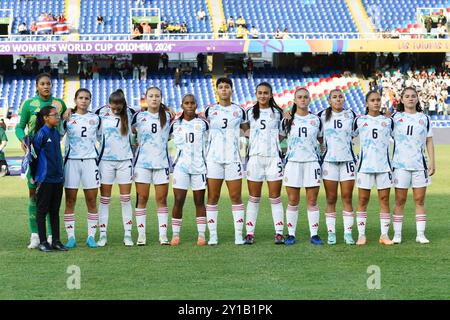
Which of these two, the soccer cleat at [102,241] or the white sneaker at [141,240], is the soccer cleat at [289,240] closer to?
the white sneaker at [141,240]

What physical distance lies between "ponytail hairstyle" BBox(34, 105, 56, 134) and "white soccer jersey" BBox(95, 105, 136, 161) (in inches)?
26.0

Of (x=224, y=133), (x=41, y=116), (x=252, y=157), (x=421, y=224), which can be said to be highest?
(x=41, y=116)

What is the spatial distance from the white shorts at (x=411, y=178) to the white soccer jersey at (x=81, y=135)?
356cm

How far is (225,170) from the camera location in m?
11.0

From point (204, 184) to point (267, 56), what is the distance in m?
36.8

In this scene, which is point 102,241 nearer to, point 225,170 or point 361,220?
point 225,170

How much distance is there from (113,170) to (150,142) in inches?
21.3

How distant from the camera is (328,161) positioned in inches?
436

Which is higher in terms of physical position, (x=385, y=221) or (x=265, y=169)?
(x=265, y=169)

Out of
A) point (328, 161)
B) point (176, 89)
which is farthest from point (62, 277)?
point (176, 89)

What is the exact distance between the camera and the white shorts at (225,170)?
11.0 m

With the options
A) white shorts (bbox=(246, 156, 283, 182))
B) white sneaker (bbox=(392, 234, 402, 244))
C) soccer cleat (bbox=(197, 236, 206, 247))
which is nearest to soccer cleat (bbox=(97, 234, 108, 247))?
soccer cleat (bbox=(197, 236, 206, 247))

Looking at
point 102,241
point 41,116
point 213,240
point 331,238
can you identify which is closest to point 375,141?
point 331,238

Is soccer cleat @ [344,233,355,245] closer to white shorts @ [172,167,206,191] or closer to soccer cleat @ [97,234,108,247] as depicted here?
white shorts @ [172,167,206,191]
